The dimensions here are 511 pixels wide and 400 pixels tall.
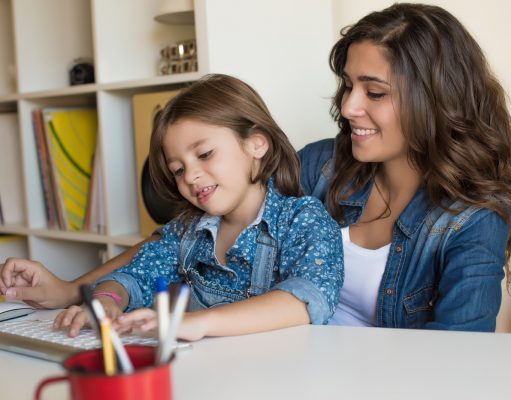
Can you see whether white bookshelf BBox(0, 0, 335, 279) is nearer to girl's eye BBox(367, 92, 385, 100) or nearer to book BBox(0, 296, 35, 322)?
girl's eye BBox(367, 92, 385, 100)

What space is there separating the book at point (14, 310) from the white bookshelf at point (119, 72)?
87cm

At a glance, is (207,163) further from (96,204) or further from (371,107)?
(96,204)

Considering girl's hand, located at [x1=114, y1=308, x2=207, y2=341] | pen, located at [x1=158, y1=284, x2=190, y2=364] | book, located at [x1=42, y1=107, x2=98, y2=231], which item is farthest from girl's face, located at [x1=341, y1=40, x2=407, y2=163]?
book, located at [x1=42, y1=107, x2=98, y2=231]

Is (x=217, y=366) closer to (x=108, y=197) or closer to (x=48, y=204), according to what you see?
(x=108, y=197)

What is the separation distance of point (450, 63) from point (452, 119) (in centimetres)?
10

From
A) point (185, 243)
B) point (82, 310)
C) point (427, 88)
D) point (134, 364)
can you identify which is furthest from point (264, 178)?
point (134, 364)

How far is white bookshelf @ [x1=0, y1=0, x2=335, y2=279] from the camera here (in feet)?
6.56

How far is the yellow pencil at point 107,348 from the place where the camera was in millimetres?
578

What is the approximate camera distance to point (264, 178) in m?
1.44

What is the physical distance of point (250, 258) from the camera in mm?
1345

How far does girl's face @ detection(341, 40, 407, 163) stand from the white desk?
0.53m

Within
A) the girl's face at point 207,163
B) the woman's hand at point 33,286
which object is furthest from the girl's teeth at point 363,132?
the woman's hand at point 33,286

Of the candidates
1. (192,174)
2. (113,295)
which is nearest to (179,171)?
(192,174)

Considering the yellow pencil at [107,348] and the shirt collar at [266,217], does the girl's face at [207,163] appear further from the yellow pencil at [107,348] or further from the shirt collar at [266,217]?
the yellow pencil at [107,348]
